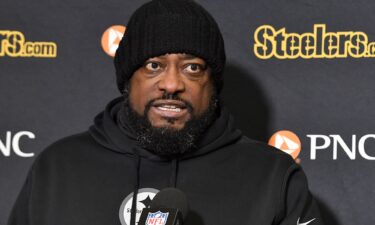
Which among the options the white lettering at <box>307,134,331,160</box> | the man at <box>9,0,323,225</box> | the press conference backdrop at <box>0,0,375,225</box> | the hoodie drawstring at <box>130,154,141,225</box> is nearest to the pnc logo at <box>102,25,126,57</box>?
the press conference backdrop at <box>0,0,375,225</box>

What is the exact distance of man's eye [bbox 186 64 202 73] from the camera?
1462mm

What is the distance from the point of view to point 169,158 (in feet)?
5.00

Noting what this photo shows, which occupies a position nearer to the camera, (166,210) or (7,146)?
(166,210)

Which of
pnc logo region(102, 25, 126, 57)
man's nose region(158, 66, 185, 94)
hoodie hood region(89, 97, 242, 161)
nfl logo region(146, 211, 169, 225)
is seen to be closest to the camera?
nfl logo region(146, 211, 169, 225)

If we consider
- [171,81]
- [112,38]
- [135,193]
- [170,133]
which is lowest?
[135,193]

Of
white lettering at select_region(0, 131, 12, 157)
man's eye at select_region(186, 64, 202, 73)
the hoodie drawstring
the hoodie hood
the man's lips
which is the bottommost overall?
the hoodie drawstring

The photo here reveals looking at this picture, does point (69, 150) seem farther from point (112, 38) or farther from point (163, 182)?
point (112, 38)

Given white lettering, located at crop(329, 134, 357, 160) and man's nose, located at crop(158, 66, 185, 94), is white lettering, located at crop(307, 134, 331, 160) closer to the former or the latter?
white lettering, located at crop(329, 134, 357, 160)

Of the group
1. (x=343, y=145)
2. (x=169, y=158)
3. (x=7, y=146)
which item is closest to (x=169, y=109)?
(x=169, y=158)

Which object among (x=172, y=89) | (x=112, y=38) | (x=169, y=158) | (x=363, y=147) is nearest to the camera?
(x=172, y=89)

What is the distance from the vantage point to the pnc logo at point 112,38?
72.1 inches

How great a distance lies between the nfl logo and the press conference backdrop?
2.34ft

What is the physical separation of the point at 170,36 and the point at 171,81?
0.09 meters

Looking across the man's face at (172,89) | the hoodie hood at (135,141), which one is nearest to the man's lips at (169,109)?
the man's face at (172,89)
